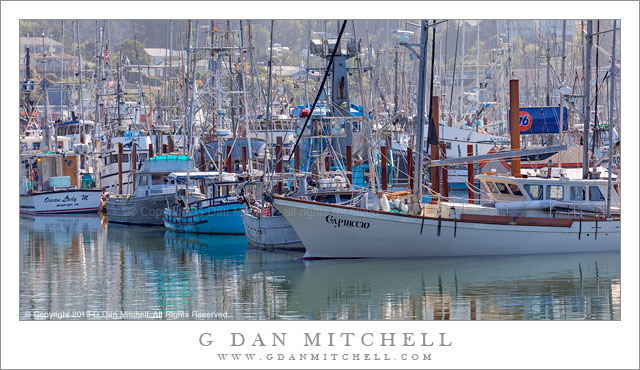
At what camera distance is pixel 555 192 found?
2669 centimetres

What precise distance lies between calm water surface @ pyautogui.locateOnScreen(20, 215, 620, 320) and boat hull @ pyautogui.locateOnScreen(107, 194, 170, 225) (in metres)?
11.4

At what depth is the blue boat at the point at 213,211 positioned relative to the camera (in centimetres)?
3491

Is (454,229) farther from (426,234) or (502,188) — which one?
(502,188)

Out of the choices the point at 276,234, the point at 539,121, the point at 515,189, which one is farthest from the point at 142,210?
the point at 515,189

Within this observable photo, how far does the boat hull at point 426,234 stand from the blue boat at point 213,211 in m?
8.76

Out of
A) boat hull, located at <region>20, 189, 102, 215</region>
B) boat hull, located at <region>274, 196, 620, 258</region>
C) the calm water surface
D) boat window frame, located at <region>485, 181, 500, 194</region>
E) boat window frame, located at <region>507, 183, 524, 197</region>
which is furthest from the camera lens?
boat hull, located at <region>20, 189, 102, 215</region>

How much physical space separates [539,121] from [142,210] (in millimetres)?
18993

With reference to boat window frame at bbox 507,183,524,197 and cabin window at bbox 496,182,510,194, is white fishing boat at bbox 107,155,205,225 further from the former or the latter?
boat window frame at bbox 507,183,524,197

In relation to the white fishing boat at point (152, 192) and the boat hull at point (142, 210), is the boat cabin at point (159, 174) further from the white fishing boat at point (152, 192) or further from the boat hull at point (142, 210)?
the boat hull at point (142, 210)

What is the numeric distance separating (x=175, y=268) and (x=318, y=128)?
26.6 feet

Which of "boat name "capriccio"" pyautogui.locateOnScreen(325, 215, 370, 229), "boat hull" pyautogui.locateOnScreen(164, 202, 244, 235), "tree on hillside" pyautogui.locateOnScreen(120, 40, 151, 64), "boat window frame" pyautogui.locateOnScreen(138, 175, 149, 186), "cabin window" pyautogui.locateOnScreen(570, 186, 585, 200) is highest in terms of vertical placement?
"tree on hillside" pyautogui.locateOnScreen(120, 40, 151, 64)

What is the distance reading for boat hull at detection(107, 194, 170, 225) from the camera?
138 ft

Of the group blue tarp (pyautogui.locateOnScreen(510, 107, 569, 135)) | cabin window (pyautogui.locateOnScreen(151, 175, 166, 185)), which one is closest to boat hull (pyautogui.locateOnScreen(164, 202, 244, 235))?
cabin window (pyautogui.locateOnScreen(151, 175, 166, 185))

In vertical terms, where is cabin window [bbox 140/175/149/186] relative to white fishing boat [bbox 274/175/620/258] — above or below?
above
